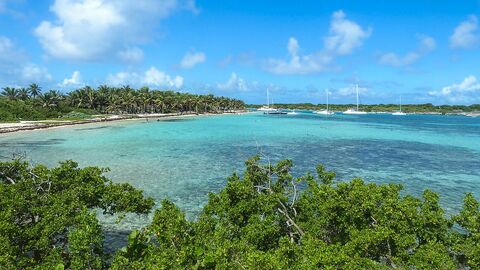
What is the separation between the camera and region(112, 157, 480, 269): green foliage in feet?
29.8

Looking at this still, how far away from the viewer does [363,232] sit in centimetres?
1023

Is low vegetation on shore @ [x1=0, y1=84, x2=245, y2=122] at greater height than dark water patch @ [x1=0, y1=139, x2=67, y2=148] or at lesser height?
greater

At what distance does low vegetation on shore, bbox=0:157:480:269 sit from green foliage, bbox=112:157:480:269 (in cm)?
3

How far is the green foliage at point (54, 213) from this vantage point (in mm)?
9453

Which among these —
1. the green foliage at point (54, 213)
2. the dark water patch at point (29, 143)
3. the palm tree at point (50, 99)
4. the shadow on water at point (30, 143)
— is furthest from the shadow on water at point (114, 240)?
the palm tree at point (50, 99)

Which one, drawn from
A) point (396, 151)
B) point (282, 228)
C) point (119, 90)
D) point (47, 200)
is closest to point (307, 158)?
point (396, 151)

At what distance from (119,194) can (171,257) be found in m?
4.62

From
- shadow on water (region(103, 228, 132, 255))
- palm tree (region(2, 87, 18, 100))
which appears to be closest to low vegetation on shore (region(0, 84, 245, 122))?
palm tree (region(2, 87, 18, 100))

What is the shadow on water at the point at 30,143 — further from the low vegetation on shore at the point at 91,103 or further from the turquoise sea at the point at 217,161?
the low vegetation on shore at the point at 91,103

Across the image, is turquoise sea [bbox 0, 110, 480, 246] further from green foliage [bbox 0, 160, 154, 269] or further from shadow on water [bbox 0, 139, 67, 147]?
green foliage [bbox 0, 160, 154, 269]

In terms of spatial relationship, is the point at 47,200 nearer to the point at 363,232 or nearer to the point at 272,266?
the point at 272,266

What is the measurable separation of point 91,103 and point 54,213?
128 m

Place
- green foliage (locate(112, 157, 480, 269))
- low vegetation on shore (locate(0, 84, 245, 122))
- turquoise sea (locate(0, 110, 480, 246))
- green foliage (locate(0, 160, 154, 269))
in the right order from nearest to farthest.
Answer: green foliage (locate(112, 157, 480, 269))
green foliage (locate(0, 160, 154, 269))
turquoise sea (locate(0, 110, 480, 246))
low vegetation on shore (locate(0, 84, 245, 122))

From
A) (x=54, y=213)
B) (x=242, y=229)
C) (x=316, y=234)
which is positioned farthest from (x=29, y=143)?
(x=316, y=234)
